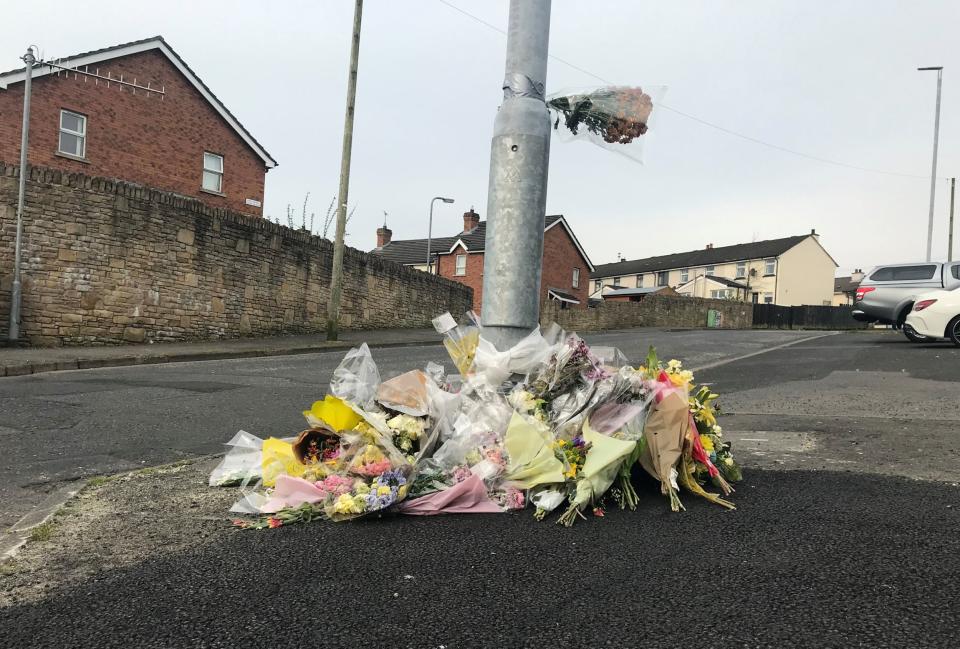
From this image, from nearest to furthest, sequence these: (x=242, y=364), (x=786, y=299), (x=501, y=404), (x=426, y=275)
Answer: (x=501, y=404), (x=242, y=364), (x=426, y=275), (x=786, y=299)

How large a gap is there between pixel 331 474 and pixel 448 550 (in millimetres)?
951

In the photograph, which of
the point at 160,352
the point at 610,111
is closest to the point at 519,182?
the point at 610,111

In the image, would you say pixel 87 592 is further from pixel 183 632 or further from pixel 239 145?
pixel 239 145

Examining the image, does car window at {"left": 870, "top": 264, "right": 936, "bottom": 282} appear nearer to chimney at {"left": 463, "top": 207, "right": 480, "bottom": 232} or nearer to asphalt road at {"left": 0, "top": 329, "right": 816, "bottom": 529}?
asphalt road at {"left": 0, "top": 329, "right": 816, "bottom": 529}

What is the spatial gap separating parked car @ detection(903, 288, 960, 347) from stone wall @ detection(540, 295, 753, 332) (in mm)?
17489

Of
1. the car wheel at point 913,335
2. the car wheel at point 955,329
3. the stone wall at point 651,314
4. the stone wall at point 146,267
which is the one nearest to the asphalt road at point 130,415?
the stone wall at point 146,267

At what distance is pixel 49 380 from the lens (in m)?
9.27

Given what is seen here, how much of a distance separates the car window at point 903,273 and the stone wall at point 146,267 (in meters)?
15.7

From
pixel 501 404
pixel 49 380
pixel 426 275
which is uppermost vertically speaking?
pixel 426 275

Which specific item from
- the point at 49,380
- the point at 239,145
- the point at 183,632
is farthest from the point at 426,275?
the point at 183,632

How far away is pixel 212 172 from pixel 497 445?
2231 cm

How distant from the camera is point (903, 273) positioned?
1656cm

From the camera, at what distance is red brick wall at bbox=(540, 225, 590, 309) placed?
41750mm

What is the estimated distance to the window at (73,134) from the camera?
62.2 ft
